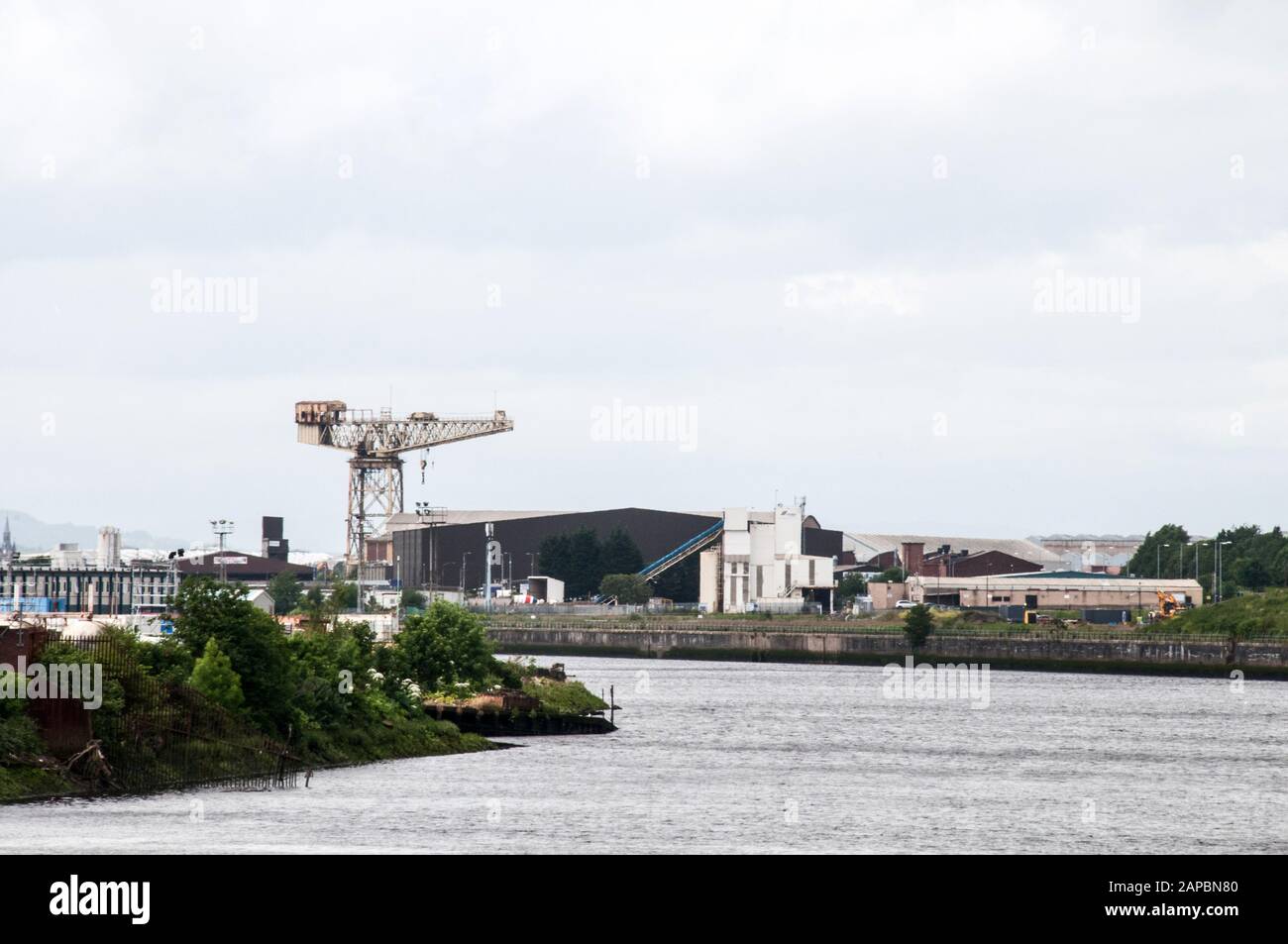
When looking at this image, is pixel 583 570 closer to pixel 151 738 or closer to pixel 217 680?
pixel 217 680

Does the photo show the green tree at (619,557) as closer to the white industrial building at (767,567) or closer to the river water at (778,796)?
the white industrial building at (767,567)

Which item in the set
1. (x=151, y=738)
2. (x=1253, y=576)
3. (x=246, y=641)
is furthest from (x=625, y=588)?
(x=151, y=738)

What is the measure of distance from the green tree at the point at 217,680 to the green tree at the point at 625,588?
467ft

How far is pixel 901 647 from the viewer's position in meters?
146

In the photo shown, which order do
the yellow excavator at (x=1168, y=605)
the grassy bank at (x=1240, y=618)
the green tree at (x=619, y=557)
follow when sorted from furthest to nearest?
1. the green tree at (x=619, y=557)
2. the yellow excavator at (x=1168, y=605)
3. the grassy bank at (x=1240, y=618)

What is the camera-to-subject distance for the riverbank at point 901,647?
127188mm

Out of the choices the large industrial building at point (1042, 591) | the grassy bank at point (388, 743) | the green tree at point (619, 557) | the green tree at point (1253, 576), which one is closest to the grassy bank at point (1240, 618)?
the large industrial building at point (1042, 591)

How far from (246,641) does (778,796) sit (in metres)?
14.9

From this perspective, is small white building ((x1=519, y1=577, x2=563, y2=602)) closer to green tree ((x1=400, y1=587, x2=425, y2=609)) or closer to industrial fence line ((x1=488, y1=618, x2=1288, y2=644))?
industrial fence line ((x1=488, y1=618, x2=1288, y2=644))

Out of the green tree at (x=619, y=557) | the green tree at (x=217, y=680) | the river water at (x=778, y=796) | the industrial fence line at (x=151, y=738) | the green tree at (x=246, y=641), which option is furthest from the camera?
the green tree at (x=619, y=557)

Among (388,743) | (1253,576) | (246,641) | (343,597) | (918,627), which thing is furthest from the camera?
(1253,576)

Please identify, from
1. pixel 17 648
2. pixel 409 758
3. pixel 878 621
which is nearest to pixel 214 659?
pixel 17 648

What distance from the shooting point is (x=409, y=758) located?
A: 55875 mm

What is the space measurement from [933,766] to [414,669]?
19.8 m
